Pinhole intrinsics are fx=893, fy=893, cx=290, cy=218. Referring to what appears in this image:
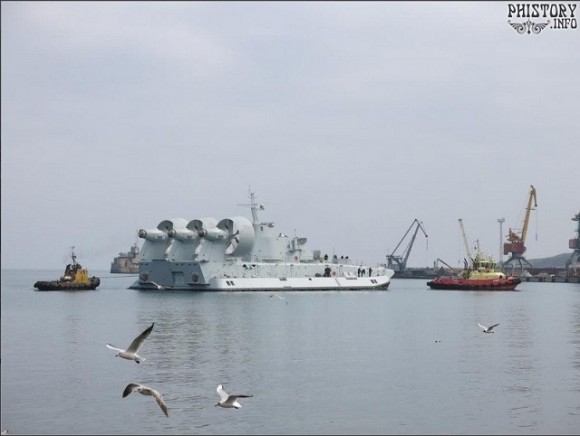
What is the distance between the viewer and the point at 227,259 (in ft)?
323

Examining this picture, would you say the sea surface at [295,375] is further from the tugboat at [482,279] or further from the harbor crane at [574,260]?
the harbor crane at [574,260]

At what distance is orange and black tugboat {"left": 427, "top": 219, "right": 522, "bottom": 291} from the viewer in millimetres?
119312

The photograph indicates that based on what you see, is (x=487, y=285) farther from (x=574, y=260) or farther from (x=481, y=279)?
(x=574, y=260)

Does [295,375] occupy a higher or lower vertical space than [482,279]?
lower

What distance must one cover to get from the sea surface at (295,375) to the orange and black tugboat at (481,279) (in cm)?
5539

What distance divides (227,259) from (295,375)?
213 ft

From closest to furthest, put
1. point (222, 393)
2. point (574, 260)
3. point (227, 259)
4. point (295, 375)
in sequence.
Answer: point (222, 393), point (295, 375), point (227, 259), point (574, 260)

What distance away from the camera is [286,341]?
4750 cm

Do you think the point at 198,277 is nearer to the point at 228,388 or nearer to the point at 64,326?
the point at 64,326

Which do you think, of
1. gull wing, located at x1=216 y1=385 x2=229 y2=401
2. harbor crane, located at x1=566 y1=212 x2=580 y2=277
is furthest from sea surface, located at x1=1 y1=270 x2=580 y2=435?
harbor crane, located at x1=566 y1=212 x2=580 y2=277

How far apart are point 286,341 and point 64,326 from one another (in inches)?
679

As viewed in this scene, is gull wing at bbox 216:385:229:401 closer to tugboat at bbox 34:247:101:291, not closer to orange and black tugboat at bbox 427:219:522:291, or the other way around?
A: tugboat at bbox 34:247:101:291

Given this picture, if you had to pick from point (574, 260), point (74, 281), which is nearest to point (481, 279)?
point (74, 281)

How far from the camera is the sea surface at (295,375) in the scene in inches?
1003
